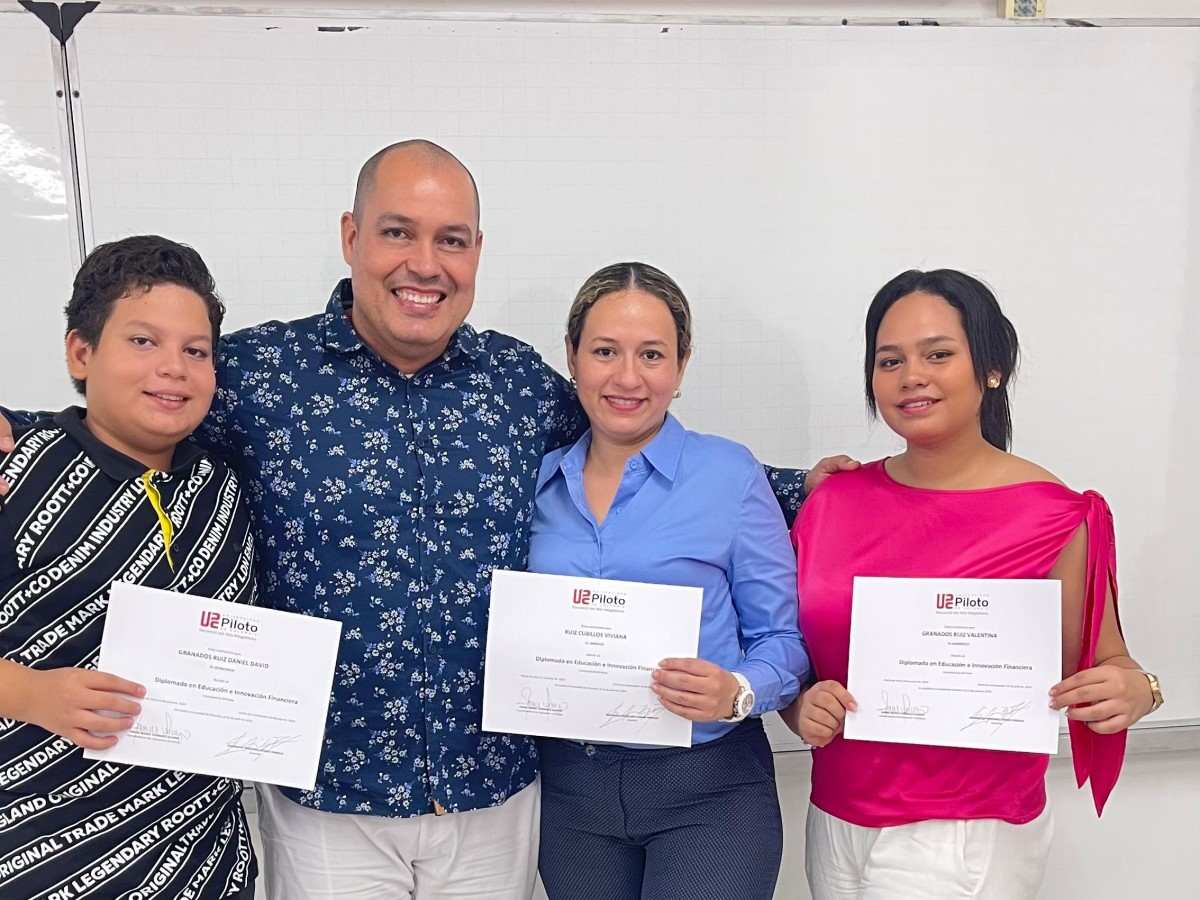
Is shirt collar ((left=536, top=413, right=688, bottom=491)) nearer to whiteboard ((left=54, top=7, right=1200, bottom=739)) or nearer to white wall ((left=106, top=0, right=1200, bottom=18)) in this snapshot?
whiteboard ((left=54, top=7, right=1200, bottom=739))

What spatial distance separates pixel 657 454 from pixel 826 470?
1.20 ft

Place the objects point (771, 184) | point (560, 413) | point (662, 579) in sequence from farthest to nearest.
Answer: point (771, 184), point (560, 413), point (662, 579)

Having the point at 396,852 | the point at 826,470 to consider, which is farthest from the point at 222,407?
the point at 826,470

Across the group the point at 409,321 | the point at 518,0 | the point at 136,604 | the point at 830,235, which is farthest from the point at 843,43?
the point at 136,604

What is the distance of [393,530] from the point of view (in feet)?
5.11

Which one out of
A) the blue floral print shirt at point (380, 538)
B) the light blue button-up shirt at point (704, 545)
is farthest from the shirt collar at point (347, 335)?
the light blue button-up shirt at point (704, 545)

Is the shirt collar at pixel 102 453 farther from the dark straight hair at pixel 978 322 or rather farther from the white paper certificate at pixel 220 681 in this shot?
the dark straight hair at pixel 978 322

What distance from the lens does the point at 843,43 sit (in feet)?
7.15

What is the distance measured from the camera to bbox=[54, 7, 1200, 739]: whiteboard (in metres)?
2.05

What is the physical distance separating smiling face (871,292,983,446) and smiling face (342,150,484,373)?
2.40 feet

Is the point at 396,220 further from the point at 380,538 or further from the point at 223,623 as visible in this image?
the point at 223,623
